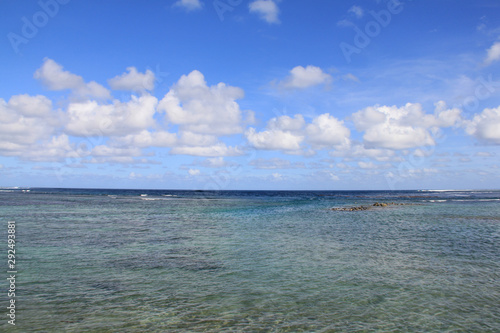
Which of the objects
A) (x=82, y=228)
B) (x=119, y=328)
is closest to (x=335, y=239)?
(x=119, y=328)

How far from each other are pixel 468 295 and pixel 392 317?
470 centimetres

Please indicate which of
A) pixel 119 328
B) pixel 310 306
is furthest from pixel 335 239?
pixel 119 328

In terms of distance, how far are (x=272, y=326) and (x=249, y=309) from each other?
1.58 meters

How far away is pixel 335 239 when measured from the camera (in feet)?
92.5

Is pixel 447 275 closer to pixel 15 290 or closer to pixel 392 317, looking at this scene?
pixel 392 317

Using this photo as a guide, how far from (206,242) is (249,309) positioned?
14.6 metres

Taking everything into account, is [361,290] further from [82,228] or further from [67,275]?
[82,228]

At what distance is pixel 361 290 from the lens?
14195mm

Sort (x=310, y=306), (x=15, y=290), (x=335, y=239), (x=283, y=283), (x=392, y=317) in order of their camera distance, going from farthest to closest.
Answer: (x=335, y=239) → (x=283, y=283) → (x=15, y=290) → (x=310, y=306) → (x=392, y=317)

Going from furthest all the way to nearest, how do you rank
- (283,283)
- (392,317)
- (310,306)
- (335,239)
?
(335,239) < (283,283) < (310,306) < (392,317)

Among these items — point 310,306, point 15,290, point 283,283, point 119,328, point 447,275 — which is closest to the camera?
point 119,328

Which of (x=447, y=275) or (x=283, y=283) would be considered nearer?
(x=283, y=283)

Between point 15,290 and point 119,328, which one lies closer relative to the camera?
point 119,328

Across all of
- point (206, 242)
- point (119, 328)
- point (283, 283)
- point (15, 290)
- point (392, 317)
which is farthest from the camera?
point (206, 242)
